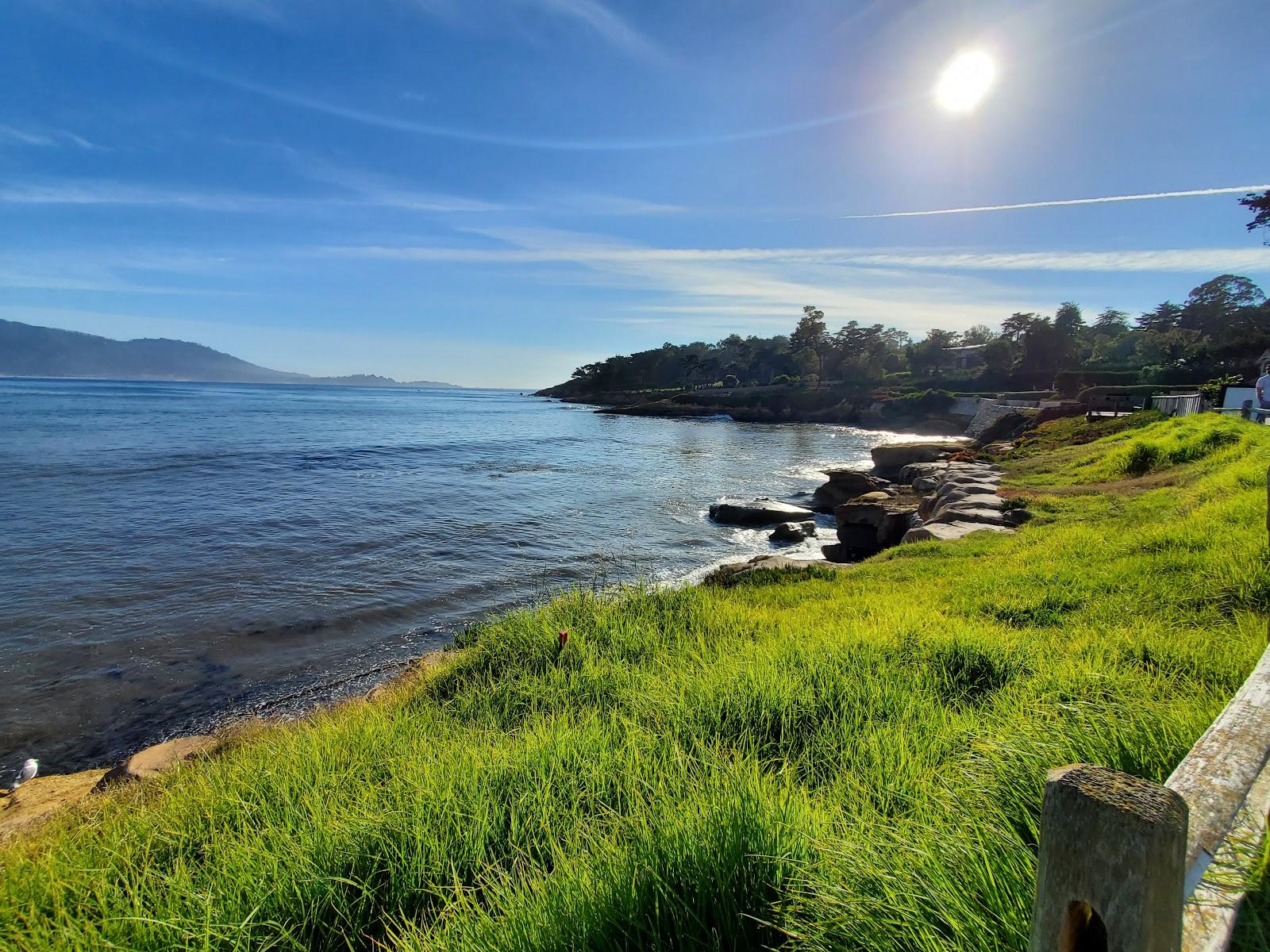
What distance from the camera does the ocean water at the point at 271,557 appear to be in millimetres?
7961

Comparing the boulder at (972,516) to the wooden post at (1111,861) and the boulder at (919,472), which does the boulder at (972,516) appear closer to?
the boulder at (919,472)

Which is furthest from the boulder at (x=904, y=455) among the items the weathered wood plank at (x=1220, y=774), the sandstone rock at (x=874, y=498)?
the weathered wood plank at (x=1220, y=774)

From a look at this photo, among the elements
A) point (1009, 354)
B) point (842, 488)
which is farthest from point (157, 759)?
point (1009, 354)

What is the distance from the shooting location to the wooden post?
Answer: 829 millimetres

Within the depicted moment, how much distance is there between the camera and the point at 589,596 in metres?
7.74

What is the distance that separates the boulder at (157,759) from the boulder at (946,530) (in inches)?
387

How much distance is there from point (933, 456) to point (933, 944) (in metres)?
27.2

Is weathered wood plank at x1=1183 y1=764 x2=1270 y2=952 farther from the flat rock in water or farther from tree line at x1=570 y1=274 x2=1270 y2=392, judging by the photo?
tree line at x1=570 y1=274 x2=1270 y2=392

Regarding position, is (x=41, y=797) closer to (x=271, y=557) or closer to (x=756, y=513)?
(x=271, y=557)

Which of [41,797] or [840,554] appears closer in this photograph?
[41,797]

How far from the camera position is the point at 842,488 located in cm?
2078

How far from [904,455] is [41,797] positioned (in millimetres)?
27870

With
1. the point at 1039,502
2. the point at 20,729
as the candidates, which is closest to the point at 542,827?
the point at 20,729

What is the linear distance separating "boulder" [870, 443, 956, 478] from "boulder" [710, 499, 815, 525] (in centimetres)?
968
